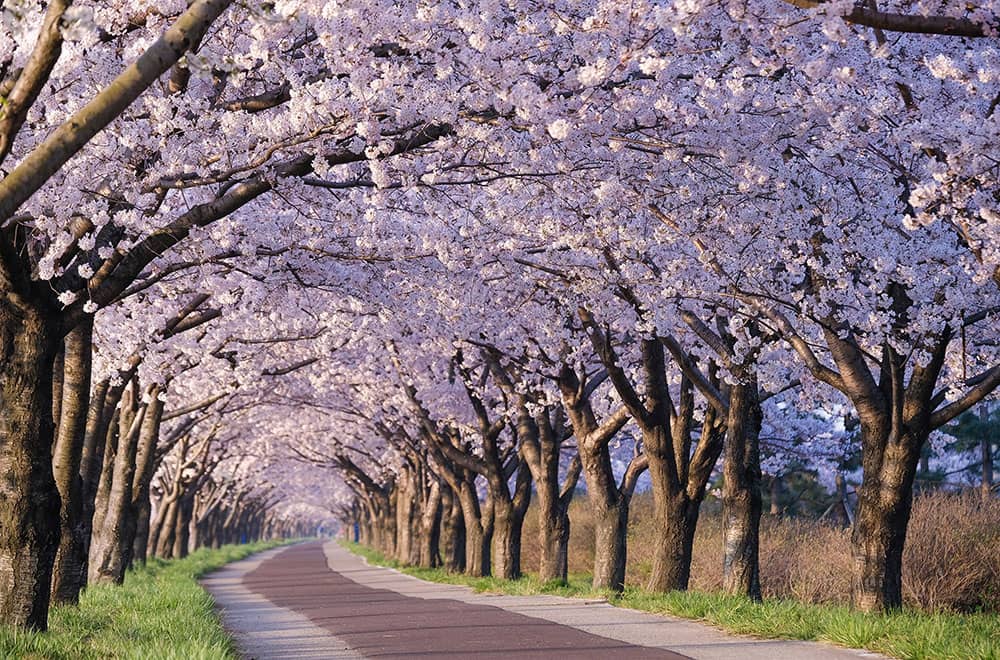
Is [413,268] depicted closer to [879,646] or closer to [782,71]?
[782,71]

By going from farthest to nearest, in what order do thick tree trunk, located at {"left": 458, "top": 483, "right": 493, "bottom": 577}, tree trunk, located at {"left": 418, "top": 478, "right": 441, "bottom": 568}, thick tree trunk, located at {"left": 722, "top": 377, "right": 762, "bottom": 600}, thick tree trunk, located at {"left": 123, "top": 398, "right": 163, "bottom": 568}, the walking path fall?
1. tree trunk, located at {"left": 418, "top": 478, "right": 441, "bottom": 568}
2. thick tree trunk, located at {"left": 458, "top": 483, "right": 493, "bottom": 577}
3. thick tree trunk, located at {"left": 123, "top": 398, "right": 163, "bottom": 568}
4. thick tree trunk, located at {"left": 722, "top": 377, "right": 762, "bottom": 600}
5. the walking path

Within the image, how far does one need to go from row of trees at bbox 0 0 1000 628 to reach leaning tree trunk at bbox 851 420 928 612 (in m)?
0.03

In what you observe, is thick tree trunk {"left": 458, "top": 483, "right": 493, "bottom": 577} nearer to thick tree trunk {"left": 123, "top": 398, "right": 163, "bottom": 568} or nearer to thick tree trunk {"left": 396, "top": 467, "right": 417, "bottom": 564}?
thick tree trunk {"left": 123, "top": 398, "right": 163, "bottom": 568}

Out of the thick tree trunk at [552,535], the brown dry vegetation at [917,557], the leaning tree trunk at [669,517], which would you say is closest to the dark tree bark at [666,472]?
the leaning tree trunk at [669,517]

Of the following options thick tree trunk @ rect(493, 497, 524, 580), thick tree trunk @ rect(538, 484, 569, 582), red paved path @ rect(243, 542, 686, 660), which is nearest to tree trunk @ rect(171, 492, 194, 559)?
thick tree trunk @ rect(493, 497, 524, 580)

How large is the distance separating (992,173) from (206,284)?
12028 mm

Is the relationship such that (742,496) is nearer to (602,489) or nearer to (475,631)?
(602,489)

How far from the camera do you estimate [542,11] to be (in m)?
11.0

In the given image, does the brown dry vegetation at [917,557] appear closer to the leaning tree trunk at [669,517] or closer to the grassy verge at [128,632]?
the leaning tree trunk at [669,517]

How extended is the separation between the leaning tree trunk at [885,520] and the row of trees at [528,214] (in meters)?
0.03

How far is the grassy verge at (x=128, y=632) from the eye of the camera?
10.8m

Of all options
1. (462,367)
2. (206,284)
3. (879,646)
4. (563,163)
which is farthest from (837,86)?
(462,367)

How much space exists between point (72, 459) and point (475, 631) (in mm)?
6107

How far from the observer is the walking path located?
11.7m
